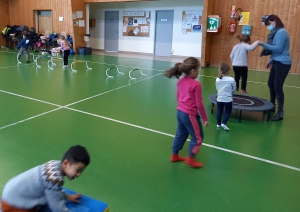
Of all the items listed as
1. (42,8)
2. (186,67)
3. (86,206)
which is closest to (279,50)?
(186,67)

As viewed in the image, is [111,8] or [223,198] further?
[111,8]

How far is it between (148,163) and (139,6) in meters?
12.9

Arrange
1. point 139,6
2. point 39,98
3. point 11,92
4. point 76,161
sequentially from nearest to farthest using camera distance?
point 76,161 < point 39,98 < point 11,92 < point 139,6

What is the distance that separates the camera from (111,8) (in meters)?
15.9

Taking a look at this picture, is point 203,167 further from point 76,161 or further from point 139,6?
point 139,6

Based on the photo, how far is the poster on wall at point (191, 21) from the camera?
1317 cm

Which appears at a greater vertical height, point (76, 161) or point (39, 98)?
point (76, 161)

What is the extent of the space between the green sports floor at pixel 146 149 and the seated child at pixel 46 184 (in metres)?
0.85

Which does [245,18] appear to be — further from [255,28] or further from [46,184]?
[46,184]

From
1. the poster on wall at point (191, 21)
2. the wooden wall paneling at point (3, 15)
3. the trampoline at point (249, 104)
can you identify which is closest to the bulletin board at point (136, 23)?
the poster on wall at point (191, 21)

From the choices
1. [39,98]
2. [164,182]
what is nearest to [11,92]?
[39,98]

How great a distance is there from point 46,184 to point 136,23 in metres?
14.4

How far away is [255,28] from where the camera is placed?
10547mm

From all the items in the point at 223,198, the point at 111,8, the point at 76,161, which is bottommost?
the point at 223,198
